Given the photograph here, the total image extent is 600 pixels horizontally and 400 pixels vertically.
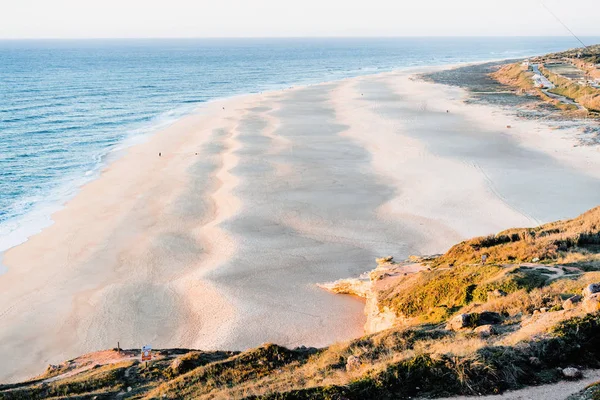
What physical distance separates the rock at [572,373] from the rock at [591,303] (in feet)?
7.24

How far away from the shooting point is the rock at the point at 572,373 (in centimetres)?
867

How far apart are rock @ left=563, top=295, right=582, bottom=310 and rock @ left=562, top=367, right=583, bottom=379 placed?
274cm

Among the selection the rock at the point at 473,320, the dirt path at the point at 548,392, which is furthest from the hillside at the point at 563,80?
the dirt path at the point at 548,392

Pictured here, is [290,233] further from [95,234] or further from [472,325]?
[472,325]

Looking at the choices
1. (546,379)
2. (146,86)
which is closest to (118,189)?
(546,379)

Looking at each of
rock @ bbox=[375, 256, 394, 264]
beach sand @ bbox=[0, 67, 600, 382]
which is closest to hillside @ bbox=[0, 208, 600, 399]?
rock @ bbox=[375, 256, 394, 264]

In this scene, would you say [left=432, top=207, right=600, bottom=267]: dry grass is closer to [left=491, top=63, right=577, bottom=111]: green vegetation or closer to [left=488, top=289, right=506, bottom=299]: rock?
[left=488, top=289, right=506, bottom=299]: rock

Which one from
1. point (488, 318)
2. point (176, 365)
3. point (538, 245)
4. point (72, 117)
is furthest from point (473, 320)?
point (72, 117)

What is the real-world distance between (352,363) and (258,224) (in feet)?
53.3

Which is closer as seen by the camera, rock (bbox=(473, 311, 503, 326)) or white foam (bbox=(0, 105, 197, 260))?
rock (bbox=(473, 311, 503, 326))

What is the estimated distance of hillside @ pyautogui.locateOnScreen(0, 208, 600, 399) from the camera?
8.78 m

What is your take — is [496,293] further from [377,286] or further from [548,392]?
[548,392]

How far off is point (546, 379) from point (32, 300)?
18229 millimetres

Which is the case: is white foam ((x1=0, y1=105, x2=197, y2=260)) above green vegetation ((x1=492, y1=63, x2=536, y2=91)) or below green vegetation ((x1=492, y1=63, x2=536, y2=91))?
below
